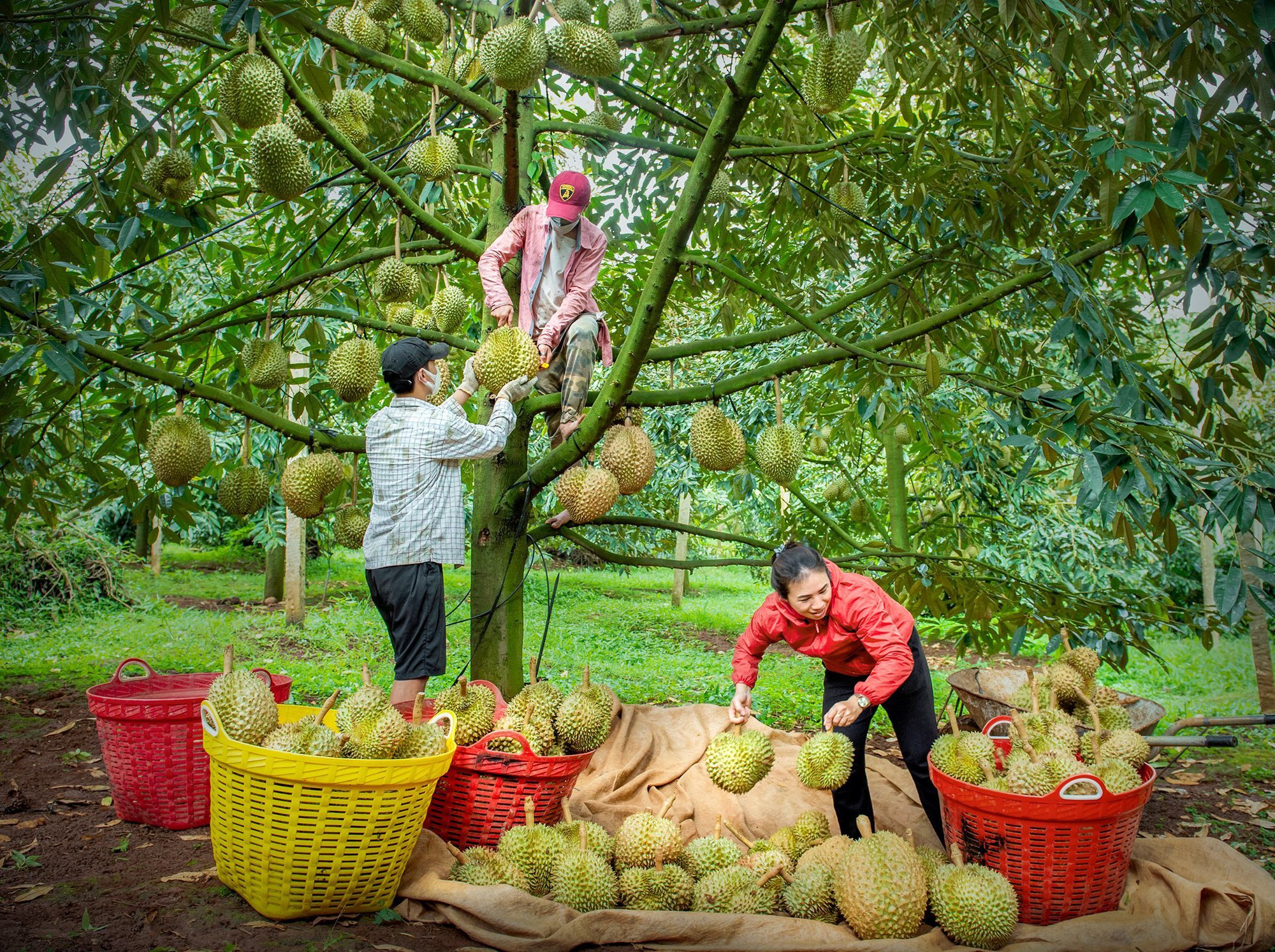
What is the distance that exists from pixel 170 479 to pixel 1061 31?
141 inches

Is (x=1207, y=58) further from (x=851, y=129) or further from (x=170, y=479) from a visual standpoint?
(x=170, y=479)

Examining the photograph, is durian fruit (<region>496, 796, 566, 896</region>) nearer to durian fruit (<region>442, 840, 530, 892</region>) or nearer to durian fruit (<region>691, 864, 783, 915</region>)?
durian fruit (<region>442, 840, 530, 892</region>)

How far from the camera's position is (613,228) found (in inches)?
231

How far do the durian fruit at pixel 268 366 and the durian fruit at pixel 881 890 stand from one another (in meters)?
3.13

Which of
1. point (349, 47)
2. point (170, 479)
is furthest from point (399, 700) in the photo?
point (349, 47)

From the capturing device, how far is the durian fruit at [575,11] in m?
3.58

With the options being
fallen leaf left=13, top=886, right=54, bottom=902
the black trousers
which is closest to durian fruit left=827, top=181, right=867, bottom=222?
the black trousers

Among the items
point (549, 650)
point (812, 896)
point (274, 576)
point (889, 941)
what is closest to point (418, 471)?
point (812, 896)

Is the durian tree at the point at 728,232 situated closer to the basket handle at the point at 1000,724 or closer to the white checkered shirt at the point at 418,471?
the white checkered shirt at the point at 418,471

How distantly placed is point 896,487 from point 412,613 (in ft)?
12.4

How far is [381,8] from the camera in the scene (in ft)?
12.5

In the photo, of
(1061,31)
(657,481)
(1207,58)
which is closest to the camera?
(1207,58)

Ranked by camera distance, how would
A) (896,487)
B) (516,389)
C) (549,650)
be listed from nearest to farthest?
(516,389) → (896,487) → (549,650)

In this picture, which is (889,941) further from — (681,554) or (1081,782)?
(681,554)
